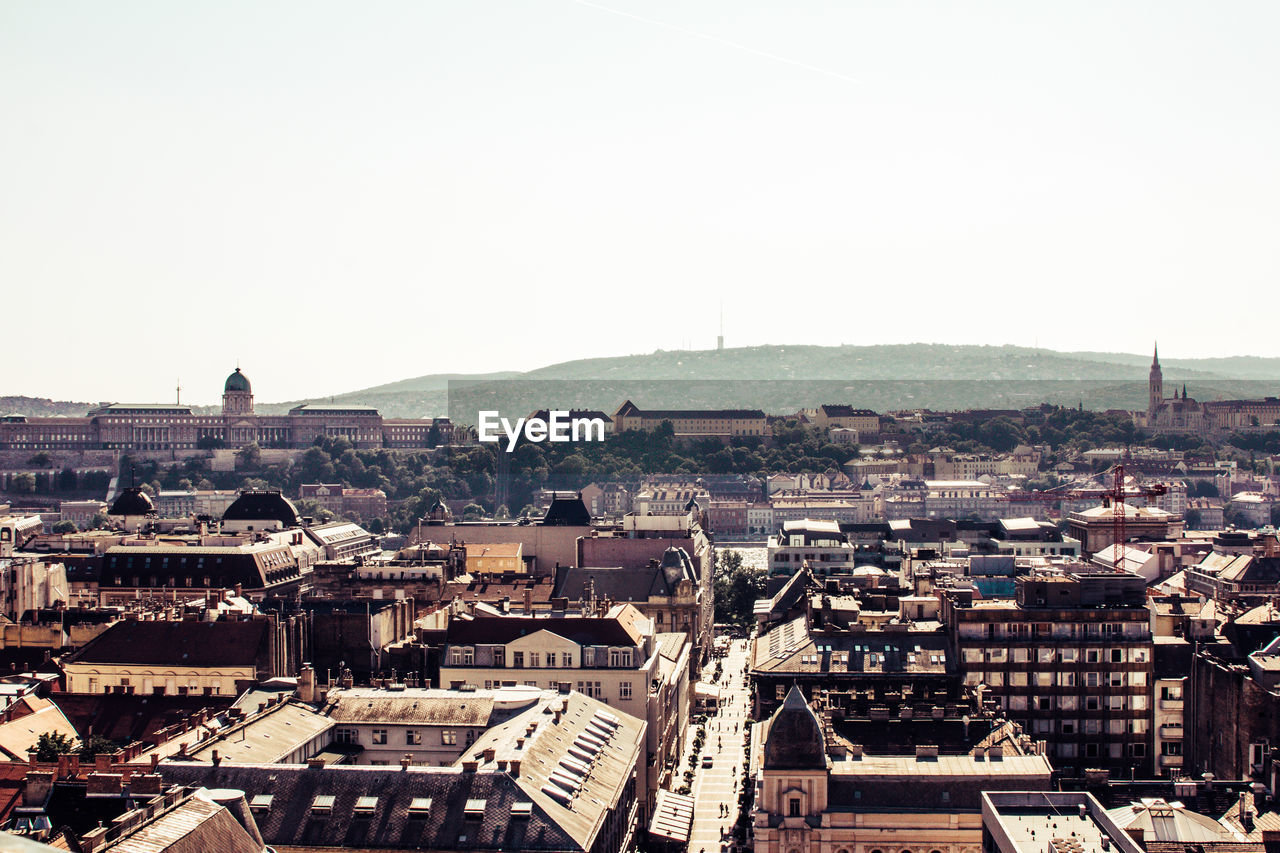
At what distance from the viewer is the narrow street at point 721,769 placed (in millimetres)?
61562

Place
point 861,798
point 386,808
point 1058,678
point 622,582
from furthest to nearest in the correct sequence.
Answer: point 622,582, point 1058,678, point 861,798, point 386,808

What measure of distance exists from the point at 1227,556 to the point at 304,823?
80725 millimetres

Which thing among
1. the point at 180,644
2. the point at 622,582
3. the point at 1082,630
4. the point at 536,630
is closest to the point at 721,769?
the point at 536,630

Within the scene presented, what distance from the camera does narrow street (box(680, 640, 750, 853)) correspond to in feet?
202

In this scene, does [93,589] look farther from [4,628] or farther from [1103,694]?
[1103,694]

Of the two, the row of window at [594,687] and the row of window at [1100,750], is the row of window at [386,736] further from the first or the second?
the row of window at [1100,750]

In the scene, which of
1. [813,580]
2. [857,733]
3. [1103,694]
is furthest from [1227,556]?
[857,733]

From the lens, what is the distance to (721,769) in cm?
7319

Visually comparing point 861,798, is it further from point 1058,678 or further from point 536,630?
point 536,630

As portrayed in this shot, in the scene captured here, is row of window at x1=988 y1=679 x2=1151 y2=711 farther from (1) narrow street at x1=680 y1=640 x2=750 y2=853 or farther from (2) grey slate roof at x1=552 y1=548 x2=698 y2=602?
(2) grey slate roof at x1=552 y1=548 x2=698 y2=602

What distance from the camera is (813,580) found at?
8706 cm

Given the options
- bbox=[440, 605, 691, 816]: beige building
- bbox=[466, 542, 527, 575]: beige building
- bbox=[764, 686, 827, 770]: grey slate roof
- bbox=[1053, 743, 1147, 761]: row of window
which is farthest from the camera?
bbox=[466, 542, 527, 575]: beige building

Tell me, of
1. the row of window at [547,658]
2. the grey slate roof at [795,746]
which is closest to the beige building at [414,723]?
the row of window at [547,658]

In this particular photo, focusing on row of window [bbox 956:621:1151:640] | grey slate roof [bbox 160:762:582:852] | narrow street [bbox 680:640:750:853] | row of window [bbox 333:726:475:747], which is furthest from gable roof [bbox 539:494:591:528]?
grey slate roof [bbox 160:762:582:852]
